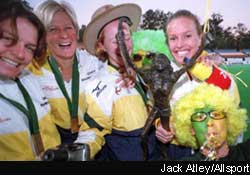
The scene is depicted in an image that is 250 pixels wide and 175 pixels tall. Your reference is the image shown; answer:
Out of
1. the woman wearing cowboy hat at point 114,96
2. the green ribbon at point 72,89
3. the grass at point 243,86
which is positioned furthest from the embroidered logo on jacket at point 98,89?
the grass at point 243,86

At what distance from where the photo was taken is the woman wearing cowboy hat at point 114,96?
1.99 meters

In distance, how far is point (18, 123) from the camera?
190cm

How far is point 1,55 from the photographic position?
195 centimetres

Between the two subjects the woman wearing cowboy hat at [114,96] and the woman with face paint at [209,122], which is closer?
the woman with face paint at [209,122]

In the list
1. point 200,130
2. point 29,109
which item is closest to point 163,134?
point 200,130

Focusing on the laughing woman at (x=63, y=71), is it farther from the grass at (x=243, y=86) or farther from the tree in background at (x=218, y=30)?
the grass at (x=243, y=86)

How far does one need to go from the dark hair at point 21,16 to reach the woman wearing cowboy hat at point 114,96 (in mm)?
226

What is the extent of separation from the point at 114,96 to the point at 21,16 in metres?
0.62

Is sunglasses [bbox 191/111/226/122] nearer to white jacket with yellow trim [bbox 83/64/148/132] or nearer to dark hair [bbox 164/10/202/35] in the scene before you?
white jacket with yellow trim [bbox 83/64/148/132]

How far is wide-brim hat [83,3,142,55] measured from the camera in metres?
2.03

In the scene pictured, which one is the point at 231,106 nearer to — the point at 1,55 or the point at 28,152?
the point at 28,152

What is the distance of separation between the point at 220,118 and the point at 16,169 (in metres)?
1.10

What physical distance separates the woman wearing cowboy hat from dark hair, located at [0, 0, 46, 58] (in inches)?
8.9

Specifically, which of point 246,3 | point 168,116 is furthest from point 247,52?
point 168,116
